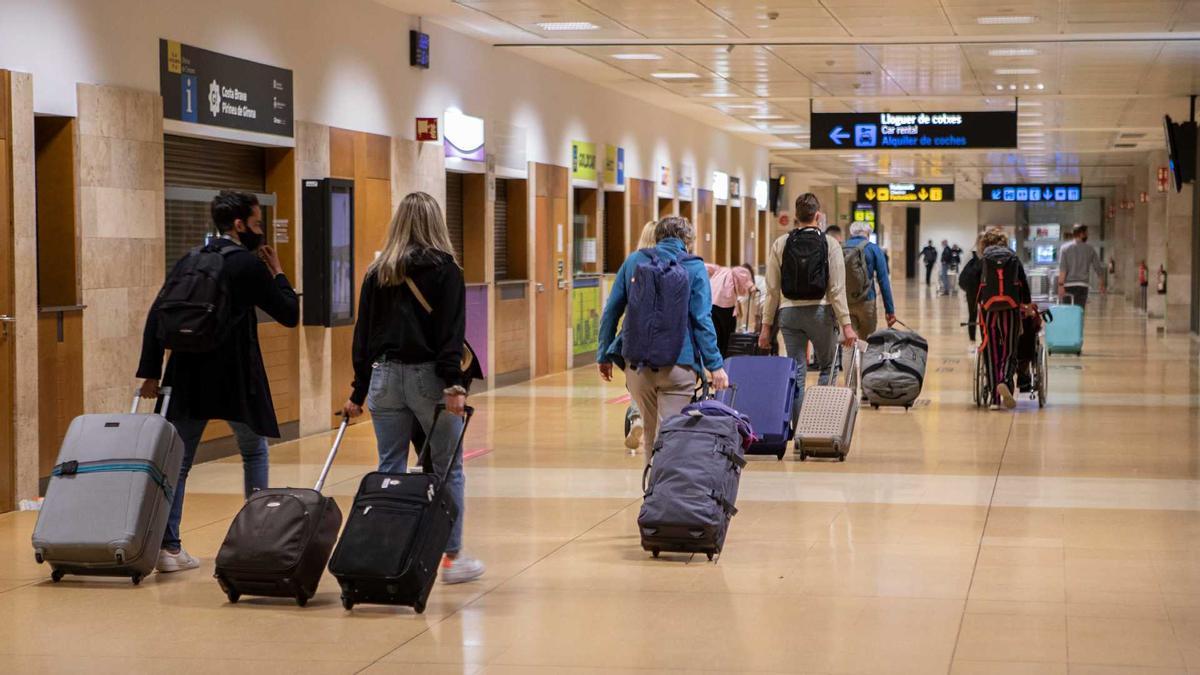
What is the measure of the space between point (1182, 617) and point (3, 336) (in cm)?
573

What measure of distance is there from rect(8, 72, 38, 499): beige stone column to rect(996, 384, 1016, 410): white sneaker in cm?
768

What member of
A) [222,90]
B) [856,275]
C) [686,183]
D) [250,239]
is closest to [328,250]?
[222,90]

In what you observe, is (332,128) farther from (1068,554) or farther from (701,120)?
(701,120)

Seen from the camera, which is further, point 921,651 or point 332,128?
point 332,128

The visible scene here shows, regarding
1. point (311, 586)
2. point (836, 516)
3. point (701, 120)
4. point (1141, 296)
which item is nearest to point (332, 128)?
point (836, 516)

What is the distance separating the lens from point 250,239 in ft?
21.5

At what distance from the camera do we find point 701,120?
26.2 m

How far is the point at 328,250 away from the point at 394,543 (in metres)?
6.52

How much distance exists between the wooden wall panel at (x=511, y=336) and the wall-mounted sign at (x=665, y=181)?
6.91 m

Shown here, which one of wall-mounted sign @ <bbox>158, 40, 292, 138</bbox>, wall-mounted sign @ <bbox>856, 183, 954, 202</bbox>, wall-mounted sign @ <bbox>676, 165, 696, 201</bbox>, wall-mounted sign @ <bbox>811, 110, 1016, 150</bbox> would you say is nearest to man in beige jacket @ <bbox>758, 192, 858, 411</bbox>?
wall-mounted sign @ <bbox>158, 40, 292, 138</bbox>

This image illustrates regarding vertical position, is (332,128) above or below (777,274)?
above

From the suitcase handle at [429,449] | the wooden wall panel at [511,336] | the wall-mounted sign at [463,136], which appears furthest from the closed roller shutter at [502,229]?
the suitcase handle at [429,449]

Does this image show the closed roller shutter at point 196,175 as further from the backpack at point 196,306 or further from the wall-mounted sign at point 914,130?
the wall-mounted sign at point 914,130

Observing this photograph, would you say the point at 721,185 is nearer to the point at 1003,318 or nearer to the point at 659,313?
the point at 1003,318
